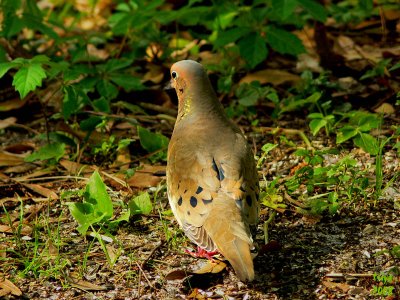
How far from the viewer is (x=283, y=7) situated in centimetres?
567

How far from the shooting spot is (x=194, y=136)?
431cm

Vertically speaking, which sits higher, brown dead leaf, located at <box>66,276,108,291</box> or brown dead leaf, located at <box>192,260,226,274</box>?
brown dead leaf, located at <box>192,260,226,274</box>

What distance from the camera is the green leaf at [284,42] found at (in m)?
6.06

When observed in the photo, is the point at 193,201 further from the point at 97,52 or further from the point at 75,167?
the point at 97,52

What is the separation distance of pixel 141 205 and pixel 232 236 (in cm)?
113

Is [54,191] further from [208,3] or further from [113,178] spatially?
[208,3]

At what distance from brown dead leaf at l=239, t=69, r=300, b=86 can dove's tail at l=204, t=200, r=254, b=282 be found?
2.98 meters

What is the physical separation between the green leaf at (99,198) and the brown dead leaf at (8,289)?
72 cm

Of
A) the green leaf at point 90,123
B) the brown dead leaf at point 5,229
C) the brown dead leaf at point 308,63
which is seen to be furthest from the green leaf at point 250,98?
the brown dead leaf at point 5,229

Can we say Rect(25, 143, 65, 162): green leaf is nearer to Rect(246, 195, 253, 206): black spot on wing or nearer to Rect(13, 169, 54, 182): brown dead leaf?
Rect(13, 169, 54, 182): brown dead leaf

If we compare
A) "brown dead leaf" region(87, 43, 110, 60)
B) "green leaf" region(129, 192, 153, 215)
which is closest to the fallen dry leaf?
"green leaf" region(129, 192, 153, 215)

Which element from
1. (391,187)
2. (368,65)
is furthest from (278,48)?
(391,187)

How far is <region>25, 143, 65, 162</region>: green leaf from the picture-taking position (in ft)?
17.8

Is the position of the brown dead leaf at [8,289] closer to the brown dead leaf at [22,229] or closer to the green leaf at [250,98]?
the brown dead leaf at [22,229]
